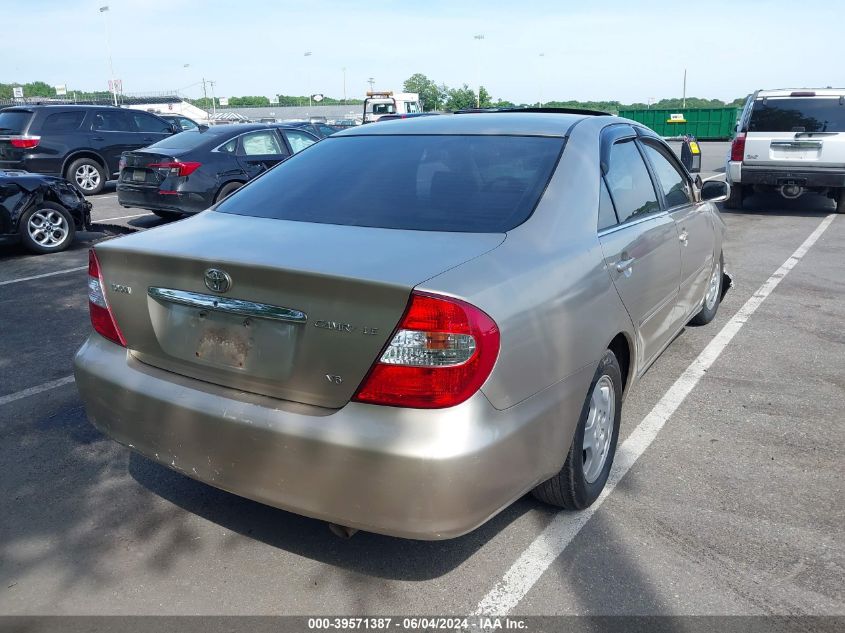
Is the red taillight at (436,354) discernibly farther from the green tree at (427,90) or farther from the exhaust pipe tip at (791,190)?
the green tree at (427,90)

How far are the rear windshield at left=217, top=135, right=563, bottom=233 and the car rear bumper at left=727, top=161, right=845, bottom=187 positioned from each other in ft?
31.7

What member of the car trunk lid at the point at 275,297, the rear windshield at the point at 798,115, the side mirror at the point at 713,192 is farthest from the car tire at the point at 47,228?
the rear windshield at the point at 798,115

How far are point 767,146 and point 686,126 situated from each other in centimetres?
3064

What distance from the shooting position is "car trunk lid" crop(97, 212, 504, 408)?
232cm

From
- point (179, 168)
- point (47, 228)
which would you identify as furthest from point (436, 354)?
point (179, 168)

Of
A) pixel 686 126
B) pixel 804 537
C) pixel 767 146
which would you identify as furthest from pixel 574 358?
pixel 686 126

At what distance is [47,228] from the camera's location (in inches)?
345

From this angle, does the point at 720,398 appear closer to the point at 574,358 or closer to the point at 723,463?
the point at 723,463

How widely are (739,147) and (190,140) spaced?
834cm

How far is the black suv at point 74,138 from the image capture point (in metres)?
13.5

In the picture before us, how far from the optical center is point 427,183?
3193mm

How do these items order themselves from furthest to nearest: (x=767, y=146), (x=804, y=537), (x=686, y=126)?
(x=686, y=126)
(x=767, y=146)
(x=804, y=537)

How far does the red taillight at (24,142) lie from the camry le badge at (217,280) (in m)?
12.9

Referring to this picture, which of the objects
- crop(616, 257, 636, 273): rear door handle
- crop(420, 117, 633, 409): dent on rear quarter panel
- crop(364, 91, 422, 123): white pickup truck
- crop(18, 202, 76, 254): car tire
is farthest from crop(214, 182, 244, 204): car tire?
crop(364, 91, 422, 123): white pickup truck
